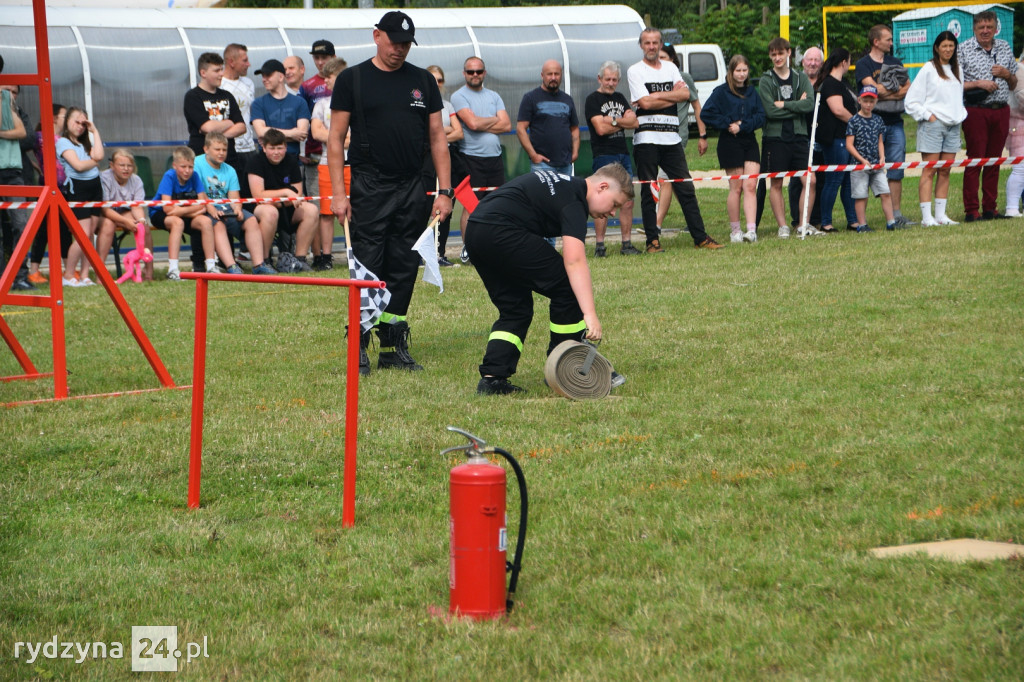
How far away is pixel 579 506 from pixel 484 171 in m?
10.0

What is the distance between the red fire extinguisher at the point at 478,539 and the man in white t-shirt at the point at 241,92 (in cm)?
1115

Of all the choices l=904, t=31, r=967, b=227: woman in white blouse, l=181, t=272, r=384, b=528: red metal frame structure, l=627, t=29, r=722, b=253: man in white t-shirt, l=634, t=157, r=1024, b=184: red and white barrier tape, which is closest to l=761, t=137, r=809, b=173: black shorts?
l=634, t=157, r=1024, b=184: red and white barrier tape

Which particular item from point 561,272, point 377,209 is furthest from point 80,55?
point 561,272

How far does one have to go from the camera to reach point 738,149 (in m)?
14.5

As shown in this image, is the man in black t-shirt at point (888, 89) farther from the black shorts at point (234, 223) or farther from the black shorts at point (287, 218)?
the black shorts at point (234, 223)

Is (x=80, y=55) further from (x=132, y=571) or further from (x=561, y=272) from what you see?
(x=132, y=571)

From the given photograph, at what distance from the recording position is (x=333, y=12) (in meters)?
16.8

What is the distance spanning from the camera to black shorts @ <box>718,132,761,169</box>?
47.5 feet

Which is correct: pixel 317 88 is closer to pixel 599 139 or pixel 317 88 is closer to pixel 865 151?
pixel 599 139

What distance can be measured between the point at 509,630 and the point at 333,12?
47.3 feet

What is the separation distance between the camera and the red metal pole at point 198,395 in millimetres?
4961

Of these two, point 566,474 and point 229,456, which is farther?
point 229,456

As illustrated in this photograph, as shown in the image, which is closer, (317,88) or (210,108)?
(210,108)

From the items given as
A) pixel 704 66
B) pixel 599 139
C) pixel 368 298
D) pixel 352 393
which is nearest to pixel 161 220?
pixel 599 139
